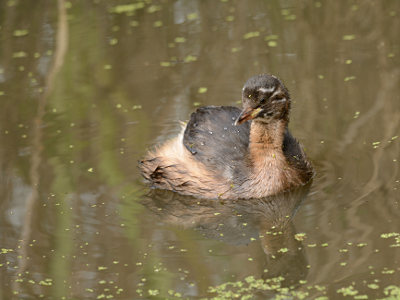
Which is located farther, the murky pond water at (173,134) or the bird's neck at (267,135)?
the bird's neck at (267,135)

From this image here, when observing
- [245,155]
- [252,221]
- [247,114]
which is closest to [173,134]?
[245,155]

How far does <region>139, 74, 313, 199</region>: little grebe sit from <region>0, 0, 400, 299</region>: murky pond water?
0.15 m

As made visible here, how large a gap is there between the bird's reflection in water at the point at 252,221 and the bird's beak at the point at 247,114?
74 cm

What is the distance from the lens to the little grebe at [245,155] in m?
7.36

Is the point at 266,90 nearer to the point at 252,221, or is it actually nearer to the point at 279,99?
the point at 279,99

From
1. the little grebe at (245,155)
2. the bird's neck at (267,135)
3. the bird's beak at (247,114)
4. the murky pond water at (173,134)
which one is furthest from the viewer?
the bird's neck at (267,135)

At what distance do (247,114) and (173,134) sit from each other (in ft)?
5.37

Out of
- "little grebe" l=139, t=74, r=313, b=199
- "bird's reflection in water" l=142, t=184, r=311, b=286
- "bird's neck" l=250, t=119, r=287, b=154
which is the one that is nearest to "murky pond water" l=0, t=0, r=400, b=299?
"bird's reflection in water" l=142, t=184, r=311, b=286

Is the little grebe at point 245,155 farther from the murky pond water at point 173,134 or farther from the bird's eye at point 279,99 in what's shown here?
the murky pond water at point 173,134

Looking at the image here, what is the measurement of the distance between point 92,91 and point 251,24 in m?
2.70

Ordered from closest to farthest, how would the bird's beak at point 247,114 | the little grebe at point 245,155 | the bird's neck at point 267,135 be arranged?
the bird's beak at point 247,114, the little grebe at point 245,155, the bird's neck at point 267,135

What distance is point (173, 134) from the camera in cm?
877

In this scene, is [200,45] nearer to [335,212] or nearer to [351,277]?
[335,212]

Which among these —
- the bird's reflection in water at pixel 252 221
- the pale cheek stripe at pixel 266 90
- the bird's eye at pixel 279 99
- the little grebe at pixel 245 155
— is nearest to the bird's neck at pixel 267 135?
the little grebe at pixel 245 155
